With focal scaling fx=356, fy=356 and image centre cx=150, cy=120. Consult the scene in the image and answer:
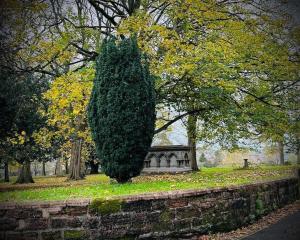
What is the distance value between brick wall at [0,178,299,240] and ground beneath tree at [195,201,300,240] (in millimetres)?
245

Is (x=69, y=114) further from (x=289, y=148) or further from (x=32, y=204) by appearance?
(x=289, y=148)

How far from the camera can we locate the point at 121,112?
973 centimetres

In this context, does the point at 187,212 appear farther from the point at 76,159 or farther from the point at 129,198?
the point at 76,159

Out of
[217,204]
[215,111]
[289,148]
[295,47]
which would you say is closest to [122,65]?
[217,204]

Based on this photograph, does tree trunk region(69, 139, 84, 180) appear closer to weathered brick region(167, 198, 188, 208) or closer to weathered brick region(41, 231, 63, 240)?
weathered brick region(167, 198, 188, 208)

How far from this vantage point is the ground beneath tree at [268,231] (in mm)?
7250

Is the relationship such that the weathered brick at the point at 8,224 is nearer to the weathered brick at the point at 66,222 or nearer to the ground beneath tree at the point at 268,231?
the weathered brick at the point at 66,222

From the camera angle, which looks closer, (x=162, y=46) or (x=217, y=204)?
(x=217, y=204)

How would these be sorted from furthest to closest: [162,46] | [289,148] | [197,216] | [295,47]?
[289,148], [295,47], [162,46], [197,216]

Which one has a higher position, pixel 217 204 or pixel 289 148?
pixel 289 148

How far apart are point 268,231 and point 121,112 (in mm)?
4698

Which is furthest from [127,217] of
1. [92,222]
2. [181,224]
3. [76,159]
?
[76,159]

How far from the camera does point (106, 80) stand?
10.1 metres

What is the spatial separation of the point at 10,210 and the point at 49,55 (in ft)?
28.3
